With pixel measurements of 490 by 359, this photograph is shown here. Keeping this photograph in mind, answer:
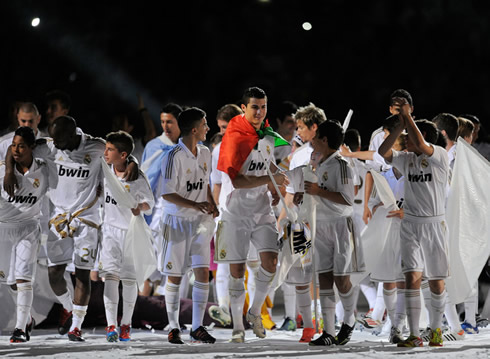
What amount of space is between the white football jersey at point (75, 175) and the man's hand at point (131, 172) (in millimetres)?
243

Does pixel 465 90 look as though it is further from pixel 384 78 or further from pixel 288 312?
pixel 288 312

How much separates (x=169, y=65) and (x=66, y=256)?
5785 millimetres

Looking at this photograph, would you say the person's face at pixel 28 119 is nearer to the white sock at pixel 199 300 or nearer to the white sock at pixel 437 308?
the white sock at pixel 199 300

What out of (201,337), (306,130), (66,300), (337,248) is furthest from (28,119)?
(337,248)

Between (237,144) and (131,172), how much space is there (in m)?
0.96

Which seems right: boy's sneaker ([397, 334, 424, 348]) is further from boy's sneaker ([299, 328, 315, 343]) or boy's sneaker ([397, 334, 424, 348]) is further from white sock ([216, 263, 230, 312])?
white sock ([216, 263, 230, 312])

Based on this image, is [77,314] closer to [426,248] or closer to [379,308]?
[379,308]

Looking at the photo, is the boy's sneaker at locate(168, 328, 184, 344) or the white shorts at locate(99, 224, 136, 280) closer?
the boy's sneaker at locate(168, 328, 184, 344)

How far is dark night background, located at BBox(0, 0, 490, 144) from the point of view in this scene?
11297 millimetres

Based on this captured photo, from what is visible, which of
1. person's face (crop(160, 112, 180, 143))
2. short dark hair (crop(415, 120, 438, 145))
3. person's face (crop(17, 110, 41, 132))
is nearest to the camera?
short dark hair (crop(415, 120, 438, 145))

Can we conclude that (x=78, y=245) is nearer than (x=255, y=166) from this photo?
No

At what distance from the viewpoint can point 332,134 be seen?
6.50m

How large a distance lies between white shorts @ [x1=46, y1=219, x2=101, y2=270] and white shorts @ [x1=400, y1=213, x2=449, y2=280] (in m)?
2.50

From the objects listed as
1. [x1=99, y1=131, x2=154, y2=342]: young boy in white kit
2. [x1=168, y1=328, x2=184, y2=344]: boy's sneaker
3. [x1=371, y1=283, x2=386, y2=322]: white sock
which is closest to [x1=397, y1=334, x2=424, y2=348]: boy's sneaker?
[x1=371, y1=283, x2=386, y2=322]: white sock
